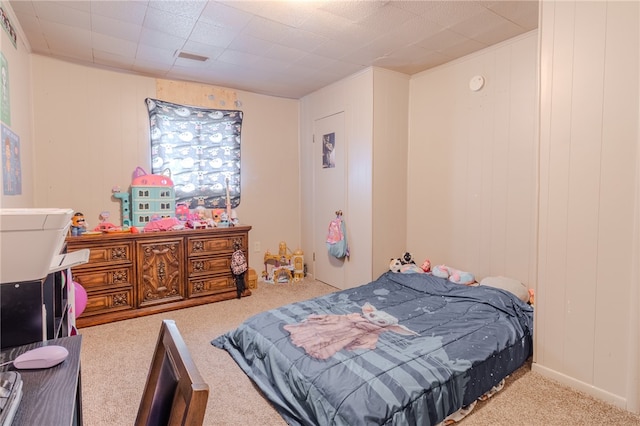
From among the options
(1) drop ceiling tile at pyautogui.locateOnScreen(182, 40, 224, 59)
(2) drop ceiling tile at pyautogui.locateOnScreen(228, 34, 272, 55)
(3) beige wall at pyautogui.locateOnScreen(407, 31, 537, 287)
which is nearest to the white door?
(3) beige wall at pyautogui.locateOnScreen(407, 31, 537, 287)

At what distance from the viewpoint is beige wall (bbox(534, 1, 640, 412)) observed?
1.74 meters

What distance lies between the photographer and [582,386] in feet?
Answer: 6.29

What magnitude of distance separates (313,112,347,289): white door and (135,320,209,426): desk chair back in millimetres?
3058

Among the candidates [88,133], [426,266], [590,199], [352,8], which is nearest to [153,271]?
[88,133]

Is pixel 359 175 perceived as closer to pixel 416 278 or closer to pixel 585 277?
pixel 416 278

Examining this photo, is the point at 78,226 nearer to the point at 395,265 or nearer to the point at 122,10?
the point at 122,10

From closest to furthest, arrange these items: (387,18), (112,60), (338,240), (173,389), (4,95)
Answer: (173,389) → (4,95) → (387,18) → (112,60) → (338,240)

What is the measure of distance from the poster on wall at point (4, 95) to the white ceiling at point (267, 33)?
0.42 metres

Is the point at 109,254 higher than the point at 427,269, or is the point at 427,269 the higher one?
the point at 109,254

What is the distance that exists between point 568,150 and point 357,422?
186 centimetres

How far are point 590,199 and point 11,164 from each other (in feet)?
12.0

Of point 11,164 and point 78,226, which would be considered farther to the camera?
point 78,226

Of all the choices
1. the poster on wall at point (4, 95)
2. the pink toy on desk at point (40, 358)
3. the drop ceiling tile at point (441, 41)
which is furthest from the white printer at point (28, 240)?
the drop ceiling tile at point (441, 41)

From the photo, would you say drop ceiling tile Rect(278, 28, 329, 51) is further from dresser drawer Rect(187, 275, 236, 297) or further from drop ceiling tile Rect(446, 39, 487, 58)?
dresser drawer Rect(187, 275, 236, 297)
